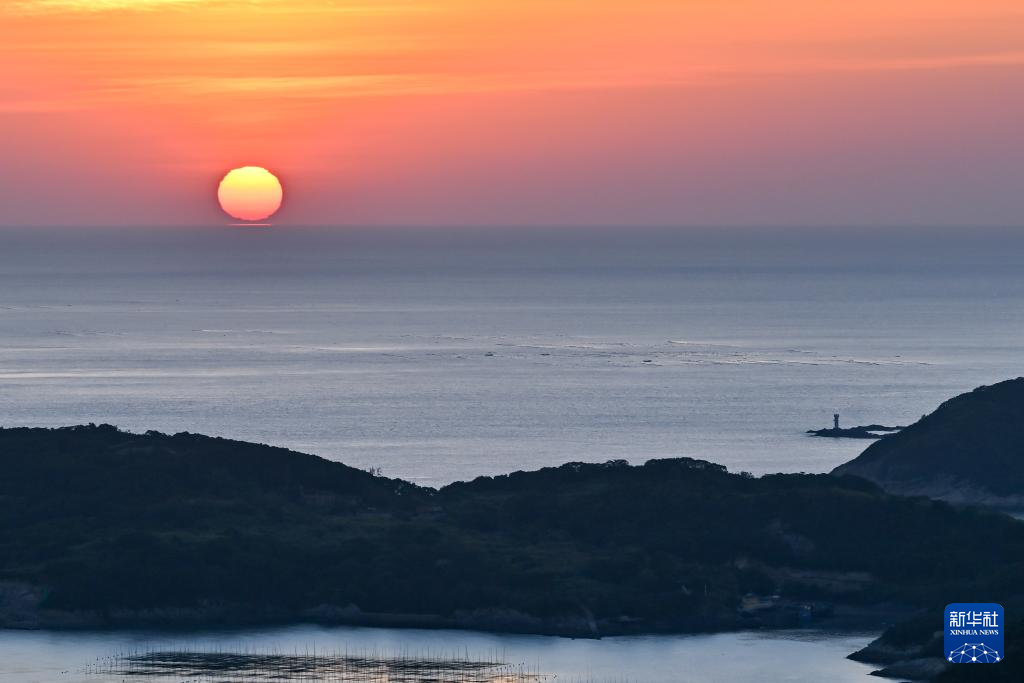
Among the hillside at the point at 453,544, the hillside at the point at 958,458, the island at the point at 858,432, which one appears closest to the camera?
the hillside at the point at 453,544

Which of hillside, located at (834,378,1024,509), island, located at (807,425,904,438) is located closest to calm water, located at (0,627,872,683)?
hillside, located at (834,378,1024,509)

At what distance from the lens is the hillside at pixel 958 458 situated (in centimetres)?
12524

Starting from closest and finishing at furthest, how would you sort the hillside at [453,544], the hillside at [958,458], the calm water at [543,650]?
the calm water at [543,650] < the hillside at [453,544] < the hillside at [958,458]

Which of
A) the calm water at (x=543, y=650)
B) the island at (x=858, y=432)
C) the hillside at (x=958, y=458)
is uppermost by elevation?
the island at (x=858, y=432)

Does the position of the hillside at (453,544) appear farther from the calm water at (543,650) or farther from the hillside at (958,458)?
the hillside at (958,458)

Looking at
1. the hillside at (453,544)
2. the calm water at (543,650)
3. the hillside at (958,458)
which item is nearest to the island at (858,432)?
the hillside at (958,458)

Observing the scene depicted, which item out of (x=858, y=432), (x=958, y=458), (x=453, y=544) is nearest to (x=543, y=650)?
(x=453, y=544)

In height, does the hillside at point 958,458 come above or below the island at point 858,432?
below

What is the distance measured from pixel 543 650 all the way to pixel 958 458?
52.9 metres

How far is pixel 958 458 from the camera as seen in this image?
127688 millimetres

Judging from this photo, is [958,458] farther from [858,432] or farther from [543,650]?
[543,650]

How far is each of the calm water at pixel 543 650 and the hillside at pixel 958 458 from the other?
43.9 metres

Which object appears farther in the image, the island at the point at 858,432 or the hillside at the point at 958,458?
the island at the point at 858,432

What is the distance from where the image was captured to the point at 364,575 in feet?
297
